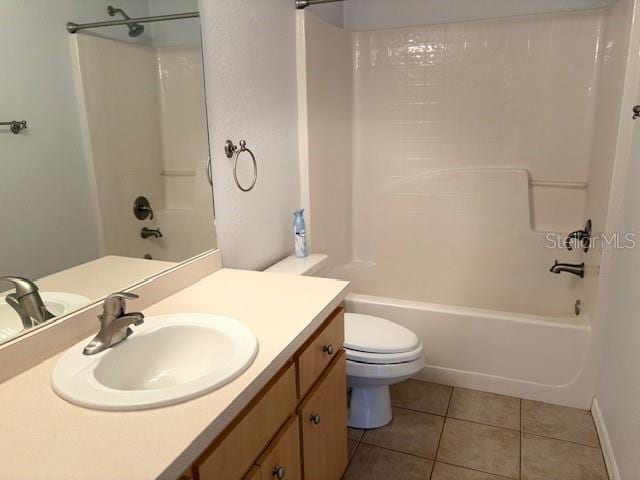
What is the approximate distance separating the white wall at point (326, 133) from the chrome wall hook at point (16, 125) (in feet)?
4.48

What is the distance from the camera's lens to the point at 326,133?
248 centimetres

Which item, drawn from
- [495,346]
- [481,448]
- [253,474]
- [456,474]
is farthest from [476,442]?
[253,474]

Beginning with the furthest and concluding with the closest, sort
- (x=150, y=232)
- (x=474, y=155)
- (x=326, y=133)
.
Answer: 1. (x=474, y=155)
2. (x=326, y=133)
3. (x=150, y=232)

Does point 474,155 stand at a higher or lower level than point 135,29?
lower

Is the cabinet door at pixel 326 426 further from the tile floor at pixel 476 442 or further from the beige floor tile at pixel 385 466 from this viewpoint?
the tile floor at pixel 476 442

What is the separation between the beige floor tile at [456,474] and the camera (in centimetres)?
172

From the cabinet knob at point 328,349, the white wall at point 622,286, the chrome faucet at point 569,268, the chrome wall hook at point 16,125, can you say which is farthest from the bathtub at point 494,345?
the chrome wall hook at point 16,125

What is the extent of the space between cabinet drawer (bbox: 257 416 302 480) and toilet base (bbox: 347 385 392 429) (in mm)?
786

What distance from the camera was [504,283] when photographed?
2641mm

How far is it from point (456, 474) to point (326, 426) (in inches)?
25.7

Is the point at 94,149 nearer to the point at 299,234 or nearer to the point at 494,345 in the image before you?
the point at 299,234

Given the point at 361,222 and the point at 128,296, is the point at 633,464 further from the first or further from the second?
the point at 361,222

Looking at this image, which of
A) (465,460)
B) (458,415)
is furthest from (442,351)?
(465,460)

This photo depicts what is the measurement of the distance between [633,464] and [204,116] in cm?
180
